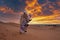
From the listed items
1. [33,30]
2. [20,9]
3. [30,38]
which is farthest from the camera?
[20,9]

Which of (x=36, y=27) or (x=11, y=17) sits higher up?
(x=11, y=17)

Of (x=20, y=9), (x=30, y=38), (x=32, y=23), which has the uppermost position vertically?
(x=20, y=9)

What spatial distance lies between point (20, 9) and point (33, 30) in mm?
780

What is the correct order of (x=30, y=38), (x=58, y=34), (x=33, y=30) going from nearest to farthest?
(x=30, y=38), (x=58, y=34), (x=33, y=30)

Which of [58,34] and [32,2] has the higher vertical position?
[32,2]

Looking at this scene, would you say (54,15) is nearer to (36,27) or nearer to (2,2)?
(36,27)

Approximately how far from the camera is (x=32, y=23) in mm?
5137

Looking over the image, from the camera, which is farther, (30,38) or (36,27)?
(36,27)

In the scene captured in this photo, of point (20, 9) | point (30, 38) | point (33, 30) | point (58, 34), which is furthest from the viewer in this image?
point (20, 9)

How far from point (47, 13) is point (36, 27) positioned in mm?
521

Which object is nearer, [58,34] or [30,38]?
[30,38]

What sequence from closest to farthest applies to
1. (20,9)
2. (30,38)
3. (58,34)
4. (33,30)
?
(30,38), (58,34), (33,30), (20,9)

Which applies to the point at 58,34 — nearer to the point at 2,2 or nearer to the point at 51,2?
the point at 51,2

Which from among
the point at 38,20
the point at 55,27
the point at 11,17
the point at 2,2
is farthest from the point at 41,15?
the point at 2,2
